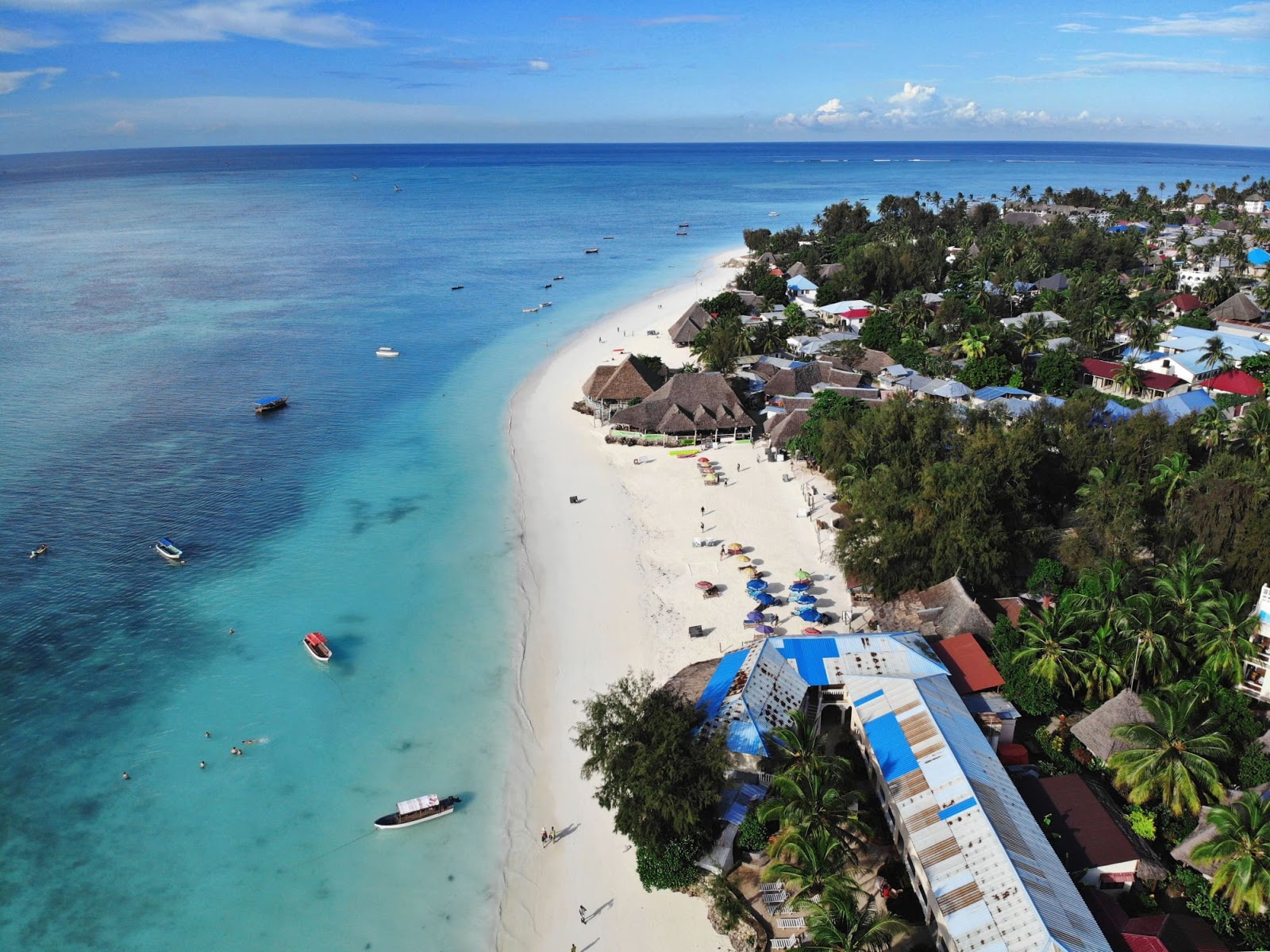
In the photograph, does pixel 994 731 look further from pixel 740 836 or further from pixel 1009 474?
pixel 1009 474

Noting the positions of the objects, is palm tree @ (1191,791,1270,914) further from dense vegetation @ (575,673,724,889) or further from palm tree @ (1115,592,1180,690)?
dense vegetation @ (575,673,724,889)

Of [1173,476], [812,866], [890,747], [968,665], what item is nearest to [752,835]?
[812,866]

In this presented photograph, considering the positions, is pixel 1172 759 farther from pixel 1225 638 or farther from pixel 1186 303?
pixel 1186 303

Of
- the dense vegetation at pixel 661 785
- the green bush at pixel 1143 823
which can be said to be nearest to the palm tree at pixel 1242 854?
the green bush at pixel 1143 823

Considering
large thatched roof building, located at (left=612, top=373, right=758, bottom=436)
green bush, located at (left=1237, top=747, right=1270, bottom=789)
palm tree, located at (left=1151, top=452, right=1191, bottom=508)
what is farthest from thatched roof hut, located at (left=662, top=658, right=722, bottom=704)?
large thatched roof building, located at (left=612, top=373, right=758, bottom=436)

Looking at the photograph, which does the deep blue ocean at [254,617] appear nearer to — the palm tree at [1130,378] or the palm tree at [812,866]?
the palm tree at [812,866]

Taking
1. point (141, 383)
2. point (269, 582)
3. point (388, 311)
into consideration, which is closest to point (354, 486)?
point (269, 582)

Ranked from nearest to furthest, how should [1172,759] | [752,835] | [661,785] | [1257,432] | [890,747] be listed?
[661,785]
[752,835]
[1172,759]
[890,747]
[1257,432]
